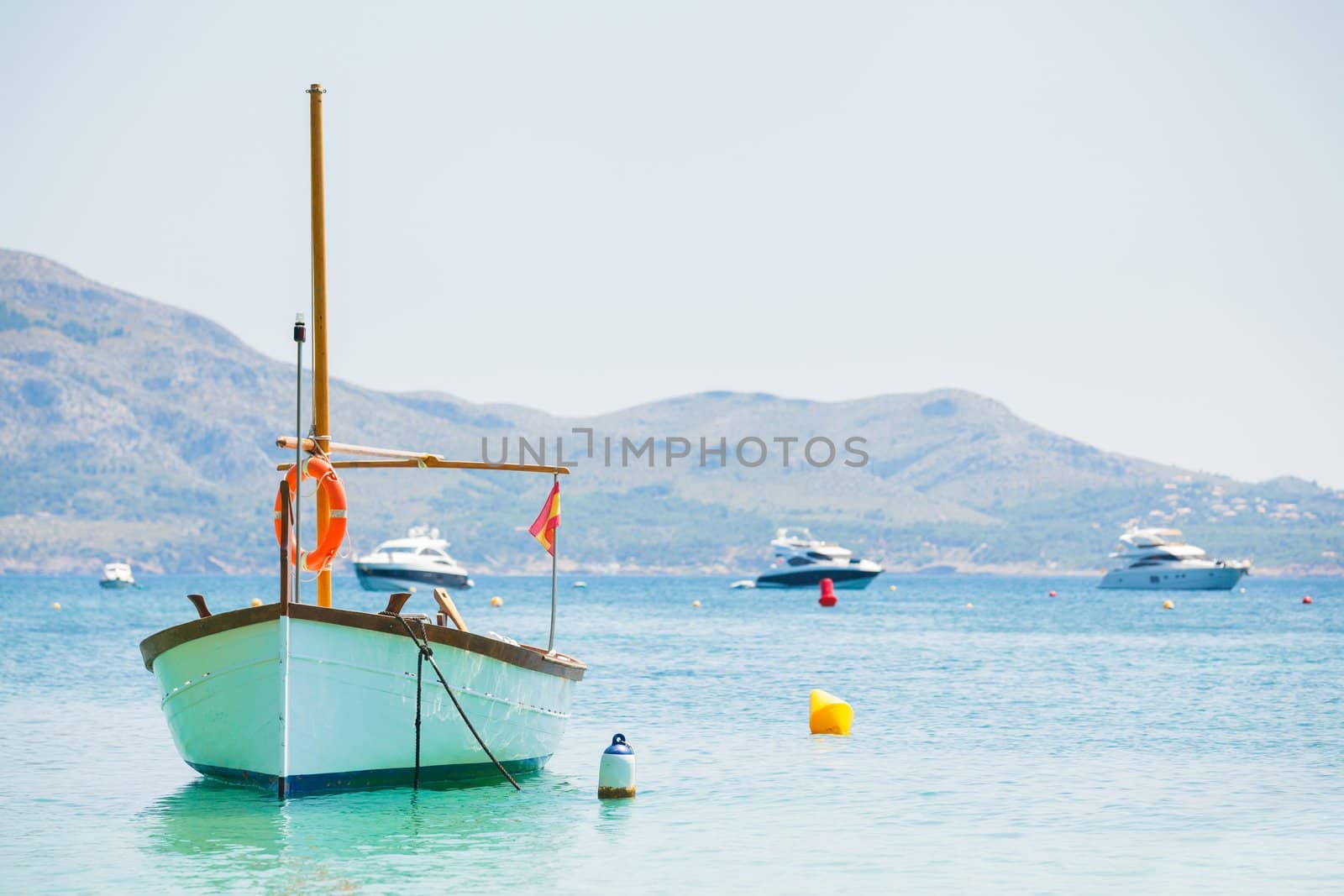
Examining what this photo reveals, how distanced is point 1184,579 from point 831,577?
30.9 metres

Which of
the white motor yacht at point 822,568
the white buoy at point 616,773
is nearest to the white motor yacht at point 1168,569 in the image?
the white motor yacht at point 822,568

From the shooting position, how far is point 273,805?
2141 centimetres

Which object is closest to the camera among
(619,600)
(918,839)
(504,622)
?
(918,839)

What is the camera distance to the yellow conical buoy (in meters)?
32.4

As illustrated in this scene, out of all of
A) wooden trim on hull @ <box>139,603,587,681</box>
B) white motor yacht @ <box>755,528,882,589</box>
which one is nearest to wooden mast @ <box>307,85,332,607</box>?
wooden trim on hull @ <box>139,603,587,681</box>

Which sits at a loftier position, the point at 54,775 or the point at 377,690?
the point at 377,690

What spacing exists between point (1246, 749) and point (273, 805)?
18.2 meters

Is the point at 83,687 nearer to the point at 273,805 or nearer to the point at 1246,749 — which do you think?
the point at 273,805

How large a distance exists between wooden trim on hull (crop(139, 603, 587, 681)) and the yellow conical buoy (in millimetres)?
9738

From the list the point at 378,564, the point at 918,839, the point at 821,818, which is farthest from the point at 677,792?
the point at 378,564

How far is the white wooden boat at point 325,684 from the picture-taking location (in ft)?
67.3

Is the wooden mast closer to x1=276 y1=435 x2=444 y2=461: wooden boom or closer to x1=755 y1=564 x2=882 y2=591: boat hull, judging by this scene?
x1=276 y1=435 x2=444 y2=461: wooden boom

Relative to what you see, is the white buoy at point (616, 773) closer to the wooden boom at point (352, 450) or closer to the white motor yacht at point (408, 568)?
the wooden boom at point (352, 450)

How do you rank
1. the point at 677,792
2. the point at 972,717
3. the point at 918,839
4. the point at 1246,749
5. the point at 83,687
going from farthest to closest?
the point at 83,687 → the point at 972,717 → the point at 1246,749 → the point at 677,792 → the point at 918,839
